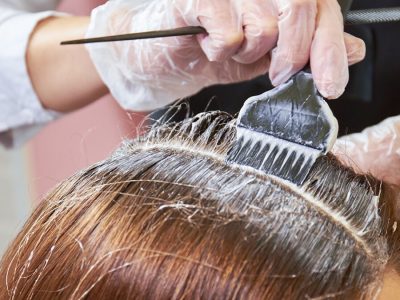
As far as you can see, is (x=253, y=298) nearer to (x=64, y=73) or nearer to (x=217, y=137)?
(x=217, y=137)

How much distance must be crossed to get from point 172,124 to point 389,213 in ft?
1.16

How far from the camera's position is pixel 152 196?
78 cm

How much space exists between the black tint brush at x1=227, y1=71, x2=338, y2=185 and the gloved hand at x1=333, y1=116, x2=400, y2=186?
0.33m

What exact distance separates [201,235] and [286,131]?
0.19m

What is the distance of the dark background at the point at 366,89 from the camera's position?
1479 millimetres

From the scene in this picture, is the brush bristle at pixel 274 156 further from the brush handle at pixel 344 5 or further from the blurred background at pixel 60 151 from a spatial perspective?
the blurred background at pixel 60 151

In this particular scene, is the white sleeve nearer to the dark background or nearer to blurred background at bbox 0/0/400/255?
blurred background at bbox 0/0/400/255

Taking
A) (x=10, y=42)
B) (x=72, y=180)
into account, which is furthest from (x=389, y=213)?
(x=10, y=42)

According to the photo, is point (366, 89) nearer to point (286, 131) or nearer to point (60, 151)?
point (286, 131)

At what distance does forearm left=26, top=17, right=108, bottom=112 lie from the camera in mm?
1432

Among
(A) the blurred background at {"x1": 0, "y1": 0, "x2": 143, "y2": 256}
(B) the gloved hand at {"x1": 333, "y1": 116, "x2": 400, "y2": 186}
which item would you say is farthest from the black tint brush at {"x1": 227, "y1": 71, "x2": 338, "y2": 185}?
(A) the blurred background at {"x1": 0, "y1": 0, "x2": 143, "y2": 256}

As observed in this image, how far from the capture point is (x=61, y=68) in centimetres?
146

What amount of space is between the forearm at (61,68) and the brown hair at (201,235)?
23.7 inches

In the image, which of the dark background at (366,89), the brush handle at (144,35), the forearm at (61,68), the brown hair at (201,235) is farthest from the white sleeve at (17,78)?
the brown hair at (201,235)
